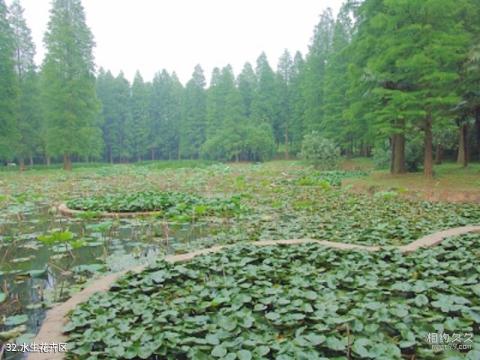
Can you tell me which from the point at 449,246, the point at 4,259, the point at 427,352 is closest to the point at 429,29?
the point at 449,246

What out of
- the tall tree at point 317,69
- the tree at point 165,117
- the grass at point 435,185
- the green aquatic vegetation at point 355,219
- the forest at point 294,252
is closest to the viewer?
the forest at point 294,252

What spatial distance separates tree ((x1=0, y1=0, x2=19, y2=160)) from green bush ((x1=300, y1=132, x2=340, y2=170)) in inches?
674

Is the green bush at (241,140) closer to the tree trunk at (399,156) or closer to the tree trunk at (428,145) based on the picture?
the tree trunk at (399,156)

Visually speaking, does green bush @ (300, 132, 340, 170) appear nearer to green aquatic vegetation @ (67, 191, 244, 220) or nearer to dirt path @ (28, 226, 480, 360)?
green aquatic vegetation @ (67, 191, 244, 220)

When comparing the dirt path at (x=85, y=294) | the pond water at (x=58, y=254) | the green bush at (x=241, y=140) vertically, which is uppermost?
the green bush at (x=241, y=140)

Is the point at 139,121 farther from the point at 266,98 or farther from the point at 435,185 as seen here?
the point at 435,185

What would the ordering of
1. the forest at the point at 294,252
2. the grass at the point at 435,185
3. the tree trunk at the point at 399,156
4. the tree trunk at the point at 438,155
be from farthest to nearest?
1. the tree trunk at the point at 438,155
2. the tree trunk at the point at 399,156
3. the grass at the point at 435,185
4. the forest at the point at 294,252

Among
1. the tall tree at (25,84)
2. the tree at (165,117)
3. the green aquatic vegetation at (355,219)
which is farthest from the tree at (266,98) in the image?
the green aquatic vegetation at (355,219)

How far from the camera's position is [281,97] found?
36.6 m

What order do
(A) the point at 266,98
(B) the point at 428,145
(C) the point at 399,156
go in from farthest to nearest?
(A) the point at 266,98, (C) the point at 399,156, (B) the point at 428,145

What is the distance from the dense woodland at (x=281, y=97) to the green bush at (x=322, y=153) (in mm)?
1594

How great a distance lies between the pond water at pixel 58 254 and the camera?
3623mm

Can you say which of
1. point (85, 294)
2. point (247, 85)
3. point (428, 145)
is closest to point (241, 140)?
point (247, 85)

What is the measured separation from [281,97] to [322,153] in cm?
1680
